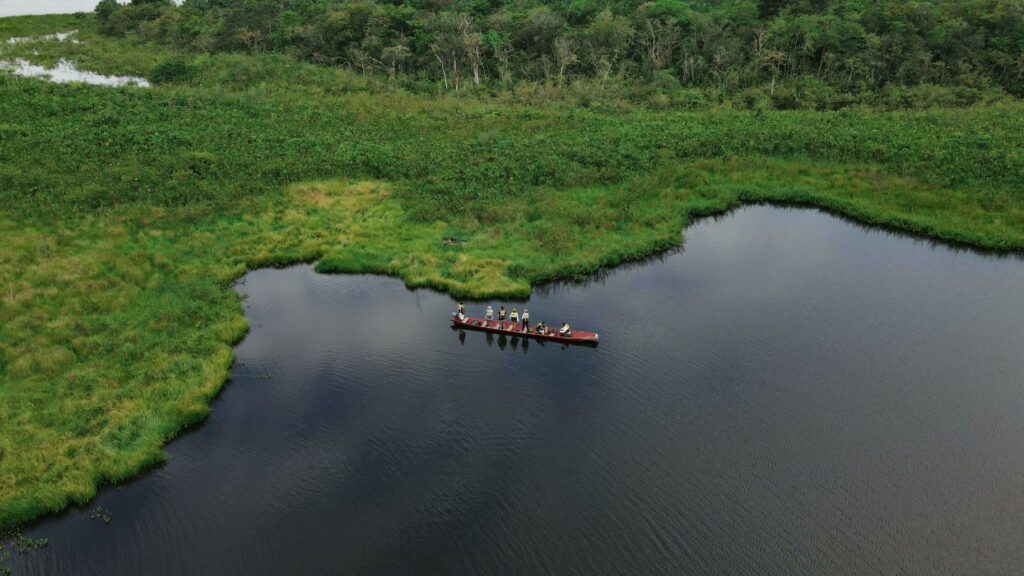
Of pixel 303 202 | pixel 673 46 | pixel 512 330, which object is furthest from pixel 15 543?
pixel 673 46

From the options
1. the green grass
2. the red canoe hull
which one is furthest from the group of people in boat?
the green grass

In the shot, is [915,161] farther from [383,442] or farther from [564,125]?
[383,442]

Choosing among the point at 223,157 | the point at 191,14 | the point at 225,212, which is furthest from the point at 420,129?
the point at 191,14

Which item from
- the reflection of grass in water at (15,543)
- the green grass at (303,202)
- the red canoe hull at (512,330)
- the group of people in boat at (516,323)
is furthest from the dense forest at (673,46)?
the reflection of grass in water at (15,543)

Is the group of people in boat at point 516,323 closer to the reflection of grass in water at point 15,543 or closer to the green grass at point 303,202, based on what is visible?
the green grass at point 303,202

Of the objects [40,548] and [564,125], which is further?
[564,125]

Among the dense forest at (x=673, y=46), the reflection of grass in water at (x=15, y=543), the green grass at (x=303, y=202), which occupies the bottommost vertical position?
the reflection of grass in water at (x=15, y=543)

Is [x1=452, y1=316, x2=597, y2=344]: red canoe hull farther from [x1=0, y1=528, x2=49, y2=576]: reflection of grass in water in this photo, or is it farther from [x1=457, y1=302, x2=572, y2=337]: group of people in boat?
[x1=0, y1=528, x2=49, y2=576]: reflection of grass in water
